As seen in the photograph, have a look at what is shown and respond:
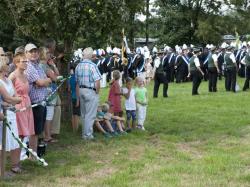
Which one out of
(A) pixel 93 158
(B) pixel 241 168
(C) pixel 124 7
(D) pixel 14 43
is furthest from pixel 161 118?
(D) pixel 14 43

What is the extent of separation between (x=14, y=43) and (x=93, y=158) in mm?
20836

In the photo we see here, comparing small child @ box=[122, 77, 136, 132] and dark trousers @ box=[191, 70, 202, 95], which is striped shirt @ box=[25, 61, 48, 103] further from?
dark trousers @ box=[191, 70, 202, 95]

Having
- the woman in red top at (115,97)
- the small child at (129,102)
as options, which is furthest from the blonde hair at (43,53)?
the small child at (129,102)

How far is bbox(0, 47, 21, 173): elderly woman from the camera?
757cm

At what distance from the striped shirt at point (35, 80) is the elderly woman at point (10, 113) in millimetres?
1021

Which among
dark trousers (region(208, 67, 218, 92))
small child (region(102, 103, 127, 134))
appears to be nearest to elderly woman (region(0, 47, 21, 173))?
small child (region(102, 103, 127, 134))

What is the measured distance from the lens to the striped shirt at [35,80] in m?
9.00

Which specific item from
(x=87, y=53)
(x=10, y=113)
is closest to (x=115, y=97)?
(x=87, y=53)

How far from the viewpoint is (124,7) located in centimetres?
1100

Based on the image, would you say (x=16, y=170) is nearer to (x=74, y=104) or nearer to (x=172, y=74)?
(x=74, y=104)

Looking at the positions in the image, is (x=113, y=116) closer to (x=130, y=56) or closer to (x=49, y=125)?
(x=49, y=125)

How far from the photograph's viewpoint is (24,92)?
8.58m

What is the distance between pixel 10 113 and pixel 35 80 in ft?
3.89

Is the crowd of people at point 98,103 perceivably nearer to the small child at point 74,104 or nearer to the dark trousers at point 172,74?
the small child at point 74,104
